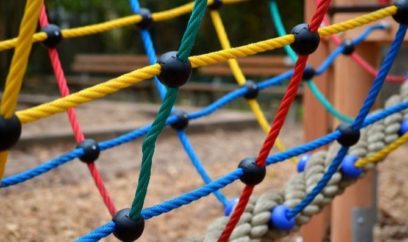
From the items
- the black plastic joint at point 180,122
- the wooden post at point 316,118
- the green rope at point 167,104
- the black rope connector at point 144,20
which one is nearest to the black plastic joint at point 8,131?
the green rope at point 167,104

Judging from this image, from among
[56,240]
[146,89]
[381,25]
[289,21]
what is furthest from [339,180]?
[289,21]

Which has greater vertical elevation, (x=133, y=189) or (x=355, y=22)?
(x=133, y=189)

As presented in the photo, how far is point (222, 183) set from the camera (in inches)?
34.3

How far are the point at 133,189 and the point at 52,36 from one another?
3.90ft

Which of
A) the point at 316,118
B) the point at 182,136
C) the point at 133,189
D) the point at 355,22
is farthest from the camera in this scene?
the point at 133,189

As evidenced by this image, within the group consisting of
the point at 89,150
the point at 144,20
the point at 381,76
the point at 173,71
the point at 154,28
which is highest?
the point at 154,28

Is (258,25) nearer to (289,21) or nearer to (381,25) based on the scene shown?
(289,21)

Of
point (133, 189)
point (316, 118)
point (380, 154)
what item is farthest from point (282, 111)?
point (133, 189)

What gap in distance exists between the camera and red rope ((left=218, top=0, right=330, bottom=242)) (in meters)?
0.78

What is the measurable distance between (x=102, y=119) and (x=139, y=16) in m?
2.37

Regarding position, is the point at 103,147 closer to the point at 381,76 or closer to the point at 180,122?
the point at 180,122

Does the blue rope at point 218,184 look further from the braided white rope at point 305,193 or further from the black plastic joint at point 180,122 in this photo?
the black plastic joint at point 180,122

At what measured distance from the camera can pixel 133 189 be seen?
2.35m

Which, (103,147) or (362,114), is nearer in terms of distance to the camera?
(362,114)
